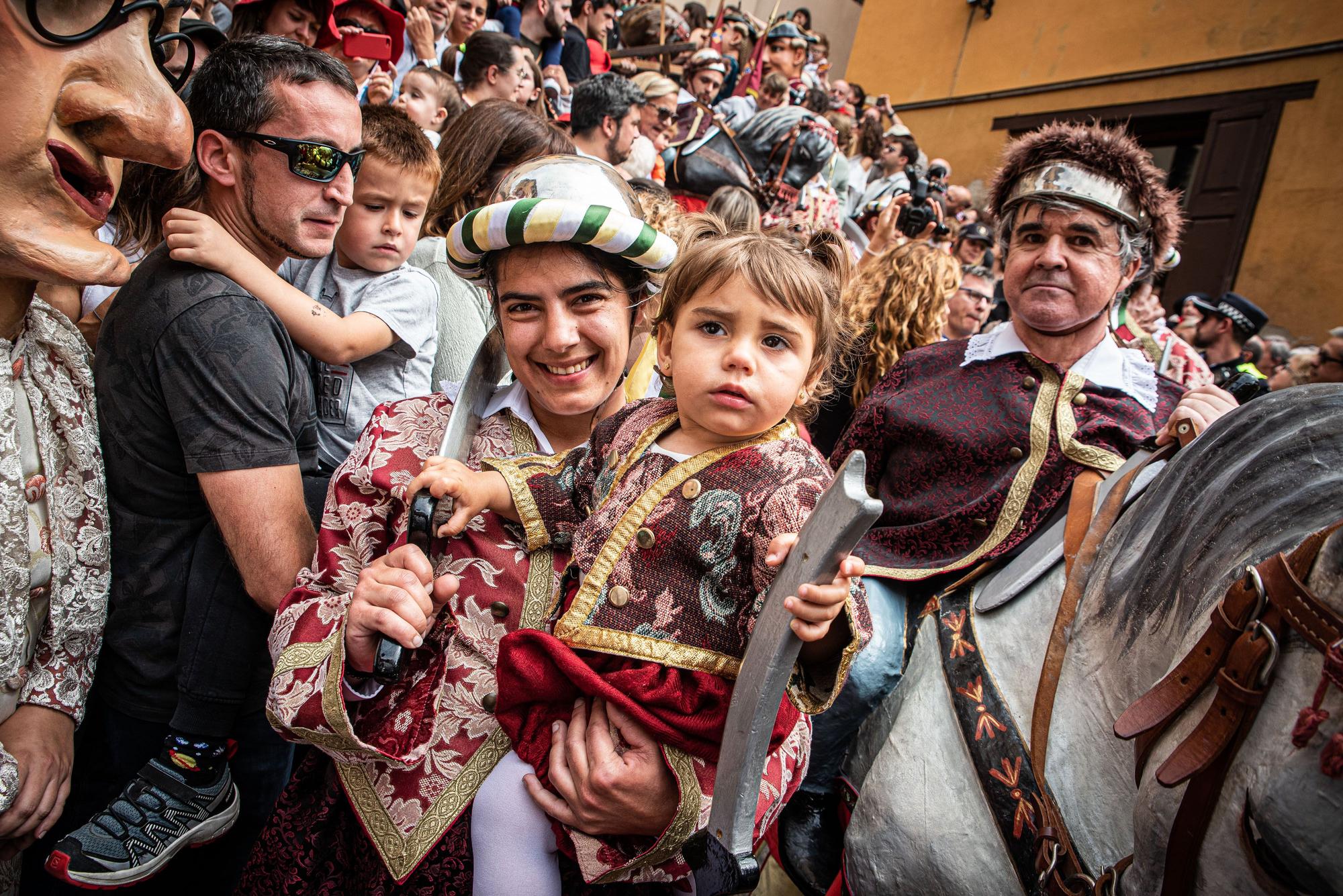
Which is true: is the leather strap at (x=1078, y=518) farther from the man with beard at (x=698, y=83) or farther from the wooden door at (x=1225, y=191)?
the wooden door at (x=1225, y=191)

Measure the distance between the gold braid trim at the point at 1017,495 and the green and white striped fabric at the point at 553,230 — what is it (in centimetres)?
124

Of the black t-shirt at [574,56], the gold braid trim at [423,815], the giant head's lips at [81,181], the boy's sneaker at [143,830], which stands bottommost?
the boy's sneaker at [143,830]

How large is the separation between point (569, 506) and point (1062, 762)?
46.1 inches

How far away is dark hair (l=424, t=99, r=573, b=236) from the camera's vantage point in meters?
3.50

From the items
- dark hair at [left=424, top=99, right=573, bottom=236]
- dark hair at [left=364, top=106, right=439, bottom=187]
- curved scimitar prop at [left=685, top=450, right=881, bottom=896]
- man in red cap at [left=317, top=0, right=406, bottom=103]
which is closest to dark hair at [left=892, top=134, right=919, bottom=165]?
man in red cap at [left=317, top=0, right=406, bottom=103]

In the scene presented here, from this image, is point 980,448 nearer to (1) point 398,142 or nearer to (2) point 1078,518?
(2) point 1078,518

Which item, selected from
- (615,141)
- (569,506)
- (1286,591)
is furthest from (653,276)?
(615,141)

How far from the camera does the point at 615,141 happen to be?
5.35 meters

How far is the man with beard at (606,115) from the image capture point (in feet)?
17.2

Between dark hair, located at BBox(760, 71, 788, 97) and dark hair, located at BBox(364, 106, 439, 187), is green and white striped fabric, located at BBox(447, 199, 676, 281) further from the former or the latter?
dark hair, located at BBox(760, 71, 788, 97)

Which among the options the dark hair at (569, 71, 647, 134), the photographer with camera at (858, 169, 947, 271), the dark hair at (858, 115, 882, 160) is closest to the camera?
the dark hair at (569, 71, 647, 134)

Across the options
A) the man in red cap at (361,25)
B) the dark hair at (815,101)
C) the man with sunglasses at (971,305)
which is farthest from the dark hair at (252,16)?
the dark hair at (815,101)

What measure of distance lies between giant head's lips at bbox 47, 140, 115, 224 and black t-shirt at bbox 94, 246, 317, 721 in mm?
374

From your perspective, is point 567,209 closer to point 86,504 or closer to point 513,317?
point 513,317
